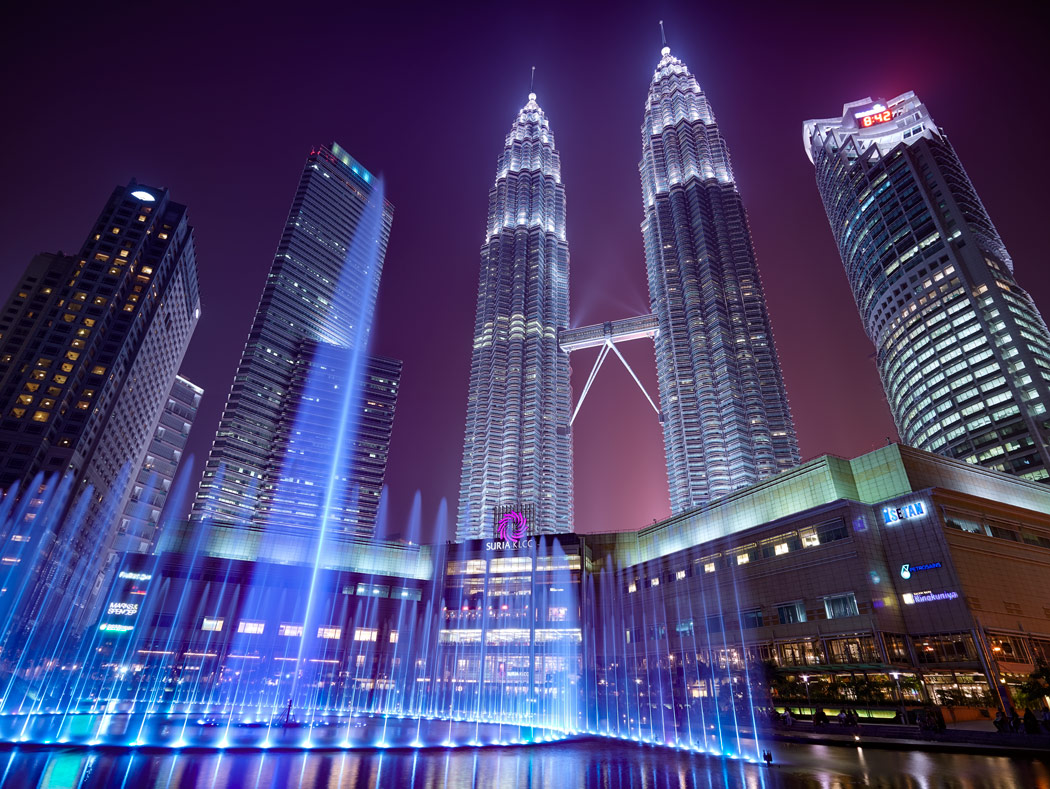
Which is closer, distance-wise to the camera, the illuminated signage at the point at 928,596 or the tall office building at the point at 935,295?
the illuminated signage at the point at 928,596

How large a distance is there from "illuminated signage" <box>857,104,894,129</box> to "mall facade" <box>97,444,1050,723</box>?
415 feet

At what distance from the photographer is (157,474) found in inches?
7003

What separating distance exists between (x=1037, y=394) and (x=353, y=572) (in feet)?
451

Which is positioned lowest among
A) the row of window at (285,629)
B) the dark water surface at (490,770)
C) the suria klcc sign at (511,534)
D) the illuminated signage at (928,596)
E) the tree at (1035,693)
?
the dark water surface at (490,770)

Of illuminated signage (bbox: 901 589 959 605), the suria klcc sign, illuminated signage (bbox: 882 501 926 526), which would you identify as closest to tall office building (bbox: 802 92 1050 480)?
illuminated signage (bbox: 882 501 926 526)

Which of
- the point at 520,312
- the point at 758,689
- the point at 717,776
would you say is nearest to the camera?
the point at 717,776

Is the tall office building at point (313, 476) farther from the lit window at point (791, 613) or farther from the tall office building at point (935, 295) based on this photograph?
the tall office building at point (935, 295)

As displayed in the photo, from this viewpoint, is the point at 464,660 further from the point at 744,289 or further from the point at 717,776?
the point at 744,289

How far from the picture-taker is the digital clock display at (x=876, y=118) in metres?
152

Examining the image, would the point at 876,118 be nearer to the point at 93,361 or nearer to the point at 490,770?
the point at 490,770

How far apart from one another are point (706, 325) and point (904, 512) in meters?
92.4

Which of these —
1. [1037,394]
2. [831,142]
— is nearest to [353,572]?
[1037,394]

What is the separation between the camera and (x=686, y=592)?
74.9m

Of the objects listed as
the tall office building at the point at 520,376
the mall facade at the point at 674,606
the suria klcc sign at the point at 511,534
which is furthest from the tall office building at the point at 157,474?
the suria klcc sign at the point at 511,534
